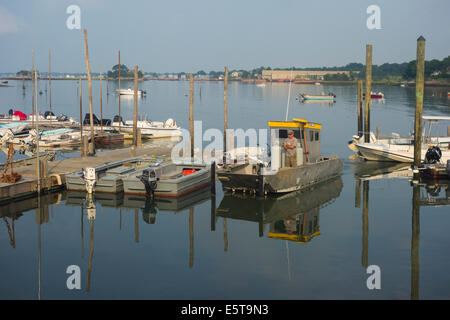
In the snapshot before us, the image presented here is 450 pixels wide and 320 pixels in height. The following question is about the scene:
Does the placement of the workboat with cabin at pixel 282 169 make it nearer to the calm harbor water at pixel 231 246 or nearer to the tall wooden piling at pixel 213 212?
the calm harbor water at pixel 231 246

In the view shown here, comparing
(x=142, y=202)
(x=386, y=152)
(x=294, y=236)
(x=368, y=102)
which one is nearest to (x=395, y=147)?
(x=386, y=152)

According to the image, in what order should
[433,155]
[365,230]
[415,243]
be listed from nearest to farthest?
[415,243] < [365,230] < [433,155]

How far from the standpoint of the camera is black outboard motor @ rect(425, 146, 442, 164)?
29139 mm

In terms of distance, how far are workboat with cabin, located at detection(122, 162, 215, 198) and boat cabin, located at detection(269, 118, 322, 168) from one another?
3.65m

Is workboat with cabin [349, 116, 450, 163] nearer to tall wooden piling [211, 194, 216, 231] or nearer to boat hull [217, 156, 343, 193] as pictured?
boat hull [217, 156, 343, 193]

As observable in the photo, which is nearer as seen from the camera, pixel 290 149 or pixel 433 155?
pixel 290 149

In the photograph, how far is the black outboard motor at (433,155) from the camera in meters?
29.1

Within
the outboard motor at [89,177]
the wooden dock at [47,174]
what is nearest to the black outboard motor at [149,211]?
the outboard motor at [89,177]

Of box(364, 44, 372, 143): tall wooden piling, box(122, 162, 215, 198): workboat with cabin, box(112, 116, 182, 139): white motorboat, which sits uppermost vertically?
box(364, 44, 372, 143): tall wooden piling

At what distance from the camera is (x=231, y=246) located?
18750 millimetres

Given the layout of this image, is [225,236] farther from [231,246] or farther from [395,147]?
[395,147]

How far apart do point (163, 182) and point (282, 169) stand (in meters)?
5.25

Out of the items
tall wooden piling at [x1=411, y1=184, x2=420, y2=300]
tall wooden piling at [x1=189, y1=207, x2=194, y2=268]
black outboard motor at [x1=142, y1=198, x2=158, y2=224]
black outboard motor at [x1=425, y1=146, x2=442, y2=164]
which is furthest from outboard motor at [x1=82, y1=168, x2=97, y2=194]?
black outboard motor at [x1=425, y1=146, x2=442, y2=164]

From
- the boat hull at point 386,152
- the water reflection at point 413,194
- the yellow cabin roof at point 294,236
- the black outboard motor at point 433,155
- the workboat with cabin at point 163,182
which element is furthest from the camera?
the boat hull at point 386,152
